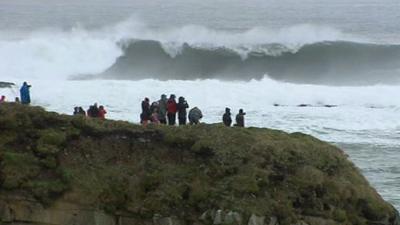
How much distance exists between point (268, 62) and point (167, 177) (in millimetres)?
32530

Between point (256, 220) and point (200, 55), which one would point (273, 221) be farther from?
point (200, 55)

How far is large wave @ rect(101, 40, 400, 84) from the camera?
40.5 m

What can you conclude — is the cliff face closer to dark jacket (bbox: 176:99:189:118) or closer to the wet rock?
the wet rock

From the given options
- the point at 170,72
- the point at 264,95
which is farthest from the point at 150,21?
the point at 264,95

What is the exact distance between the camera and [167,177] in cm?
1252

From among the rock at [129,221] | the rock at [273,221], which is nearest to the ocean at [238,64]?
the rock at [273,221]

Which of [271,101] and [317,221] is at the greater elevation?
[271,101]

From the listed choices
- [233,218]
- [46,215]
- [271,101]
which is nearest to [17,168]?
[46,215]

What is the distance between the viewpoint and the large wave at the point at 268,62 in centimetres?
4050

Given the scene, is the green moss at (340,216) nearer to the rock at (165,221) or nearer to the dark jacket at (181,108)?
the rock at (165,221)

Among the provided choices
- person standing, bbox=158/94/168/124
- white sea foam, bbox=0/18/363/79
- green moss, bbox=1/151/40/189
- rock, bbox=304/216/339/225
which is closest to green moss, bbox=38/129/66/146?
green moss, bbox=1/151/40/189

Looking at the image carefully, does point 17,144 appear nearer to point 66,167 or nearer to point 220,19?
point 66,167

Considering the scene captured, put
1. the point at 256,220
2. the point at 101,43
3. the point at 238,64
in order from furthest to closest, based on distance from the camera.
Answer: the point at 101,43 < the point at 238,64 < the point at 256,220

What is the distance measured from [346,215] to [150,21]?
5395 cm
